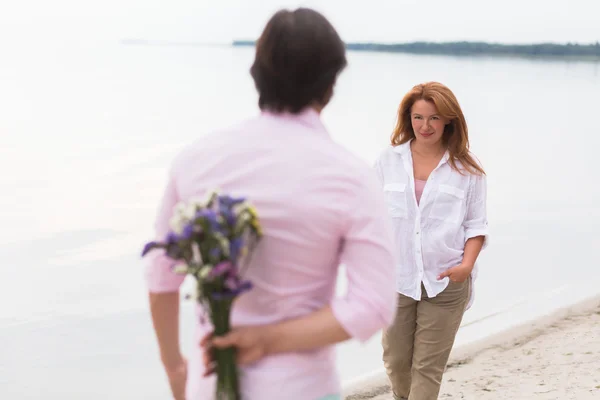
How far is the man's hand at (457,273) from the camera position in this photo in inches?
110

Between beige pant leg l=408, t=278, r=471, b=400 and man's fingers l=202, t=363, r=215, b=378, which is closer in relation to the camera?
man's fingers l=202, t=363, r=215, b=378

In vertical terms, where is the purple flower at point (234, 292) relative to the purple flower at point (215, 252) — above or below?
below

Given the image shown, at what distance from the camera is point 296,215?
1.14 meters

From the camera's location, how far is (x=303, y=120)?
1.21m

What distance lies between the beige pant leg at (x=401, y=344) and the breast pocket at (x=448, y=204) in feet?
1.23

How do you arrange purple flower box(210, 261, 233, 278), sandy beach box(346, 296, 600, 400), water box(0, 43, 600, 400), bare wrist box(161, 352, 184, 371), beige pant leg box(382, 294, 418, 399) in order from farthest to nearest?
water box(0, 43, 600, 400)
sandy beach box(346, 296, 600, 400)
beige pant leg box(382, 294, 418, 399)
bare wrist box(161, 352, 184, 371)
purple flower box(210, 261, 233, 278)

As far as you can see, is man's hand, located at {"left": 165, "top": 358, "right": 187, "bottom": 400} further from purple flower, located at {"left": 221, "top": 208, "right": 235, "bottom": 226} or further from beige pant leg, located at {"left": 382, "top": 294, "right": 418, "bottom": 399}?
beige pant leg, located at {"left": 382, "top": 294, "right": 418, "bottom": 399}

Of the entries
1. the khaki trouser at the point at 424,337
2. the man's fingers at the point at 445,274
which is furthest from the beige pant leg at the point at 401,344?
the man's fingers at the point at 445,274

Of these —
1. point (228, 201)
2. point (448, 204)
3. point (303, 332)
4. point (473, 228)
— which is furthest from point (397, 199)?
point (228, 201)

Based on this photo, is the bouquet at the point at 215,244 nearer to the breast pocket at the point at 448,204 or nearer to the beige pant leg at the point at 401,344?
the breast pocket at the point at 448,204

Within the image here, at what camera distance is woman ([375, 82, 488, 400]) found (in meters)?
2.83

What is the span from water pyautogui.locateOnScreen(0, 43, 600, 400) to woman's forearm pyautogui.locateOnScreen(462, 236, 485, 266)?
130 cm

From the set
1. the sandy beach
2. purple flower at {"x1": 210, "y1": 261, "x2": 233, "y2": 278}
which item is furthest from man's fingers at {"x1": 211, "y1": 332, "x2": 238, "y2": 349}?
the sandy beach

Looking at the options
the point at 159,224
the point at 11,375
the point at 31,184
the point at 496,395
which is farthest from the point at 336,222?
the point at 31,184
